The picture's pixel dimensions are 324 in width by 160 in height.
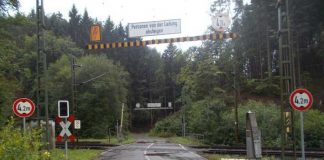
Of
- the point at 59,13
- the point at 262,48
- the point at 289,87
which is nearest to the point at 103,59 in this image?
the point at 262,48

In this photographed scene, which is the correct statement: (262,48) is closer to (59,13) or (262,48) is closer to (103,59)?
(103,59)

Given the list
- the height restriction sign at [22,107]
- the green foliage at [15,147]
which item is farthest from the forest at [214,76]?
the green foliage at [15,147]

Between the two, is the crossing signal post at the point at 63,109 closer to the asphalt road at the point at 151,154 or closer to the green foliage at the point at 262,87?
the asphalt road at the point at 151,154

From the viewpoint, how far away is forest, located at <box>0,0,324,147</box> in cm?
4178

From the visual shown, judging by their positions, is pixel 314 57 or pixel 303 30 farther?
pixel 314 57

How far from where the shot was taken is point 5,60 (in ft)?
88.3

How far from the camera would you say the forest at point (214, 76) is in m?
41.8

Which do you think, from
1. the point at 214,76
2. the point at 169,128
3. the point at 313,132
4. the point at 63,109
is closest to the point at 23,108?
the point at 63,109

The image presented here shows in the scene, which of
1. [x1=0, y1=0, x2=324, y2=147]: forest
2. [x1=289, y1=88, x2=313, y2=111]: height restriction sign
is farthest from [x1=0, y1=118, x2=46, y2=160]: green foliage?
[x1=0, y1=0, x2=324, y2=147]: forest

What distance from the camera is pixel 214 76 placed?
2815 inches

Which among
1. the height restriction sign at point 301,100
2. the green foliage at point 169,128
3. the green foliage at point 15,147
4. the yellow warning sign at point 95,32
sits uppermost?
the yellow warning sign at point 95,32

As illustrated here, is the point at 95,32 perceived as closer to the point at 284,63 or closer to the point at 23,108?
the point at 23,108

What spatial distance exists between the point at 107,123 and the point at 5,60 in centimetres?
5068

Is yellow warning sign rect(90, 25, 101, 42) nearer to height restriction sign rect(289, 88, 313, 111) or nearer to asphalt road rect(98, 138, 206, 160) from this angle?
asphalt road rect(98, 138, 206, 160)
